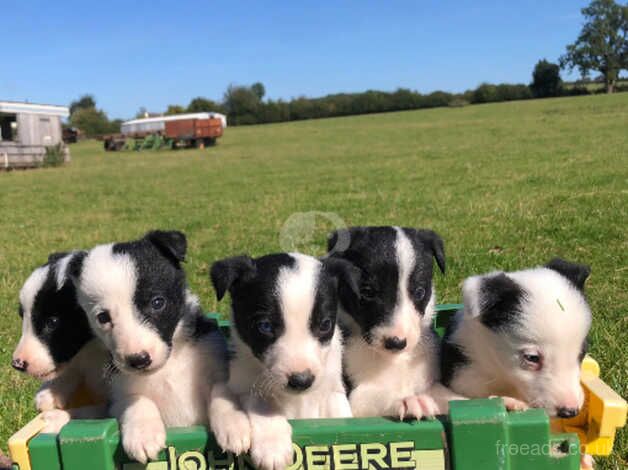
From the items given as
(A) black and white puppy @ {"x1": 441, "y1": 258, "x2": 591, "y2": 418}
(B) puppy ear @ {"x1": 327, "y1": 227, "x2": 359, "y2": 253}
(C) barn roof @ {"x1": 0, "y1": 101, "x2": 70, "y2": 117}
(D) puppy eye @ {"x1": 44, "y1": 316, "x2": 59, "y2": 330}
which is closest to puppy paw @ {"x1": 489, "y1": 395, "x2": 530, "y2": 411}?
(A) black and white puppy @ {"x1": 441, "y1": 258, "x2": 591, "y2": 418}

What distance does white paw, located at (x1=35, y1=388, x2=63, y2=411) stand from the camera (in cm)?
319

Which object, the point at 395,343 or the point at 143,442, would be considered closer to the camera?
the point at 143,442

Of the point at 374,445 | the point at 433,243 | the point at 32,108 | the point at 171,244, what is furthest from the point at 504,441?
the point at 32,108

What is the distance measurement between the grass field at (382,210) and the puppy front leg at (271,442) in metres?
1.82

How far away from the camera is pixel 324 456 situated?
2.37 metres

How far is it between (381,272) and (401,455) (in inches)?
38.5

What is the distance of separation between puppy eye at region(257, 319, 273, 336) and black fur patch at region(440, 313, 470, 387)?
0.98 metres

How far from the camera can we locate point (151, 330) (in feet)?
9.39

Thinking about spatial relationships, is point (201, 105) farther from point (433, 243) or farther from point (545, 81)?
point (433, 243)

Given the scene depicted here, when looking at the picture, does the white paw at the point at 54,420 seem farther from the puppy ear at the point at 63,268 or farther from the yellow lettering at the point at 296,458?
the yellow lettering at the point at 296,458

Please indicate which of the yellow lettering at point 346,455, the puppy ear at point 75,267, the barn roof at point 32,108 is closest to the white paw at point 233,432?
the yellow lettering at point 346,455

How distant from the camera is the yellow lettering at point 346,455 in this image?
2334 millimetres

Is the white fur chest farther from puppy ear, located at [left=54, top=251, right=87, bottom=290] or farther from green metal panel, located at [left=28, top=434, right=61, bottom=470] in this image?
green metal panel, located at [left=28, top=434, right=61, bottom=470]

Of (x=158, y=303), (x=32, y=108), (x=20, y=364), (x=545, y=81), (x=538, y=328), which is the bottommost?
(x=20, y=364)
